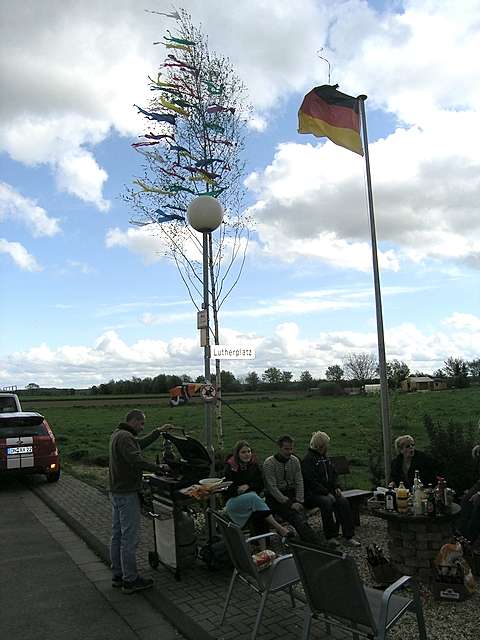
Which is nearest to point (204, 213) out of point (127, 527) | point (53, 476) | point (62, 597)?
point (127, 527)

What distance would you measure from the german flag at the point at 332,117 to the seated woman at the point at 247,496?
4.77 m

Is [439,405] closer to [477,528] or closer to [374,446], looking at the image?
[374,446]

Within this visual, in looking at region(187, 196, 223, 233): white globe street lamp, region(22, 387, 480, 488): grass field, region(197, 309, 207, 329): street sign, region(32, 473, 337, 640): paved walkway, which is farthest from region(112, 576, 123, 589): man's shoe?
region(187, 196, 223, 233): white globe street lamp

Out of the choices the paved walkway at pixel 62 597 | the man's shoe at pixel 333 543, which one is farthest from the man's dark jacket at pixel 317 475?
the paved walkway at pixel 62 597

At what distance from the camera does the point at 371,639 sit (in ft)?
11.1

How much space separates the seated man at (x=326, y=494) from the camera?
263 inches

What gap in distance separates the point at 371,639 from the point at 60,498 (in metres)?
8.23

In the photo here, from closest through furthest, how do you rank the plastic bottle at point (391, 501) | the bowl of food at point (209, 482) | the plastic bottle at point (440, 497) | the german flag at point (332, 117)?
the plastic bottle at point (440, 497) → the plastic bottle at point (391, 501) → the bowl of food at point (209, 482) → the german flag at point (332, 117)

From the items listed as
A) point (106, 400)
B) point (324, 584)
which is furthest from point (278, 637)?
point (106, 400)

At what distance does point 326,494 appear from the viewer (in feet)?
22.4

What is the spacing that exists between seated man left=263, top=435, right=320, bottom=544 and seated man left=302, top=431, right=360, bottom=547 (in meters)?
0.17

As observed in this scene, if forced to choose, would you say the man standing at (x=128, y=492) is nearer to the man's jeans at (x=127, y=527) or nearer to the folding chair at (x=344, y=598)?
the man's jeans at (x=127, y=527)

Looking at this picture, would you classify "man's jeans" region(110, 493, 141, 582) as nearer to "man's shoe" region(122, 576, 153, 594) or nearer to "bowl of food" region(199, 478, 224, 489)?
"man's shoe" region(122, 576, 153, 594)

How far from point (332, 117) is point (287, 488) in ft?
17.3
